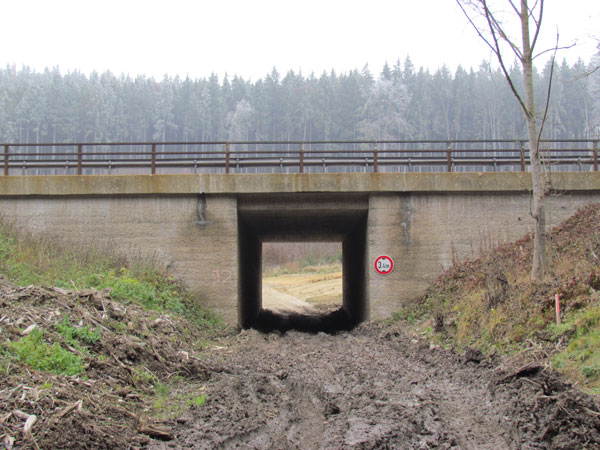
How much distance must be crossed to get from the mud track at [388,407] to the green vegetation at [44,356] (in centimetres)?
167

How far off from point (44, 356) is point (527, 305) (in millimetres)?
7507

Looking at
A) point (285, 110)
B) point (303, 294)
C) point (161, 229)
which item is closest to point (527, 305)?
point (161, 229)

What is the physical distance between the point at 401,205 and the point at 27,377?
11869mm

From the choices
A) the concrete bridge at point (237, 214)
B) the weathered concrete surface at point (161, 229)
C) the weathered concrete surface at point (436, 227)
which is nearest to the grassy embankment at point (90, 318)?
the weathered concrete surface at point (161, 229)

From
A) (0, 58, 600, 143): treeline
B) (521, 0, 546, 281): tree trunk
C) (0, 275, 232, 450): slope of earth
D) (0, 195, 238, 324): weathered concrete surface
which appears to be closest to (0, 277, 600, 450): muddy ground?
(0, 275, 232, 450): slope of earth

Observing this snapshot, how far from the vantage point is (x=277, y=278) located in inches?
Result: 2355

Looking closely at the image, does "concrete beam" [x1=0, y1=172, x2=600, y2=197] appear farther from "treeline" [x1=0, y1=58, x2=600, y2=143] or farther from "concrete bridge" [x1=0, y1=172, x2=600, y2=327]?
"treeline" [x1=0, y1=58, x2=600, y2=143]

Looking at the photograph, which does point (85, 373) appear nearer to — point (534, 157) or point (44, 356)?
point (44, 356)

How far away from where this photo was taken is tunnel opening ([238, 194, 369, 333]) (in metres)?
17.0

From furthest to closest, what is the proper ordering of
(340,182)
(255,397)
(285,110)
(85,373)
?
(285,110) < (340,182) < (255,397) < (85,373)

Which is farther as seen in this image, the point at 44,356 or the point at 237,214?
the point at 237,214

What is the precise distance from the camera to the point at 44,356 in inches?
276

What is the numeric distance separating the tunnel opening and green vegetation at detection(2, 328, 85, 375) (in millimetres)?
9685

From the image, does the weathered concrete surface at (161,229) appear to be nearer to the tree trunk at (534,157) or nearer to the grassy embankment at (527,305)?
the grassy embankment at (527,305)
